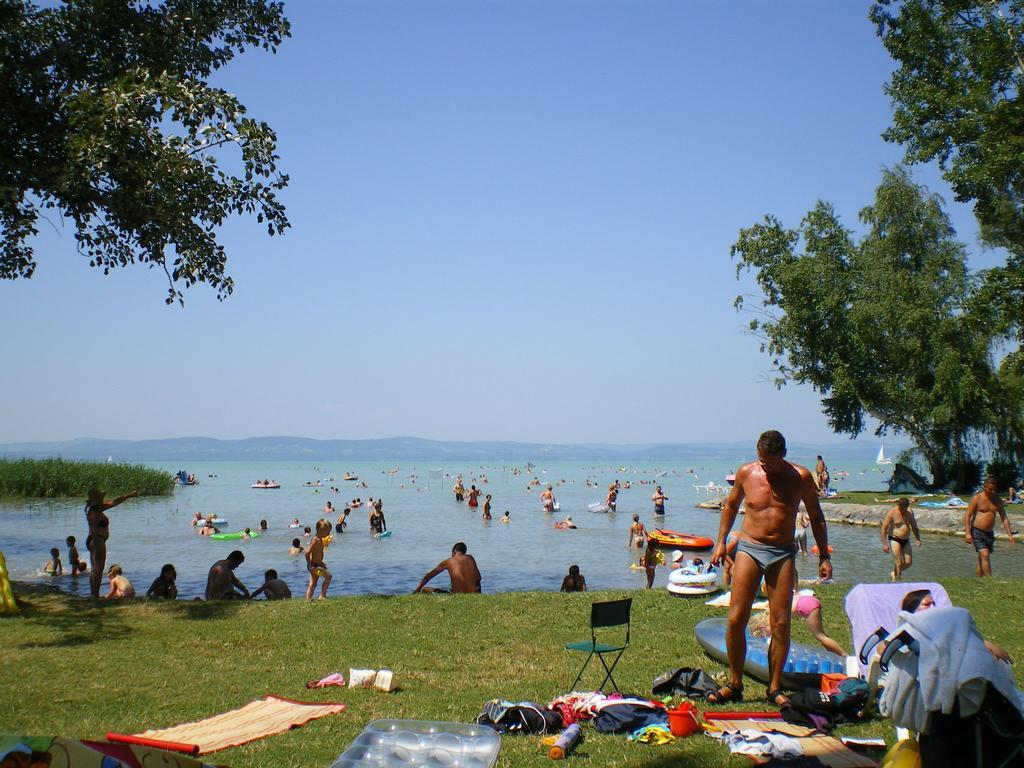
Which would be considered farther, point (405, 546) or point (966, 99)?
point (405, 546)

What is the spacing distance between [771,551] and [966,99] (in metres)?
18.5

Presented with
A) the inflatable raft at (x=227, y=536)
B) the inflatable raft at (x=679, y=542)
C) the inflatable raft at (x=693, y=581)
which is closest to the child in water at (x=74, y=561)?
the inflatable raft at (x=227, y=536)

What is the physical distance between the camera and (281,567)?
81.9 feet

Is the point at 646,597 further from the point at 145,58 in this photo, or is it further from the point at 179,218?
the point at 145,58

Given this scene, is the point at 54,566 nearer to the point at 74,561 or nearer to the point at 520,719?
the point at 74,561

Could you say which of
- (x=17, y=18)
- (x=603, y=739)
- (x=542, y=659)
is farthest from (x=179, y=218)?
(x=603, y=739)

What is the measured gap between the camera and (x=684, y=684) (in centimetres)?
678

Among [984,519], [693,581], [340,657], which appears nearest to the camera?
[340,657]

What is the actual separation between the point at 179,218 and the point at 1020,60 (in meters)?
18.9

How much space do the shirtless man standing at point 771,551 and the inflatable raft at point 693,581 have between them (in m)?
5.75

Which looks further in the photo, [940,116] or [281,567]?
[281,567]

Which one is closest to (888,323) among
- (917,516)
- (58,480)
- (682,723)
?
(917,516)

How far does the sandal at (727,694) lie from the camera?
646cm

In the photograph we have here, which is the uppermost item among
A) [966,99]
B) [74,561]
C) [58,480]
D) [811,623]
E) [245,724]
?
[966,99]
